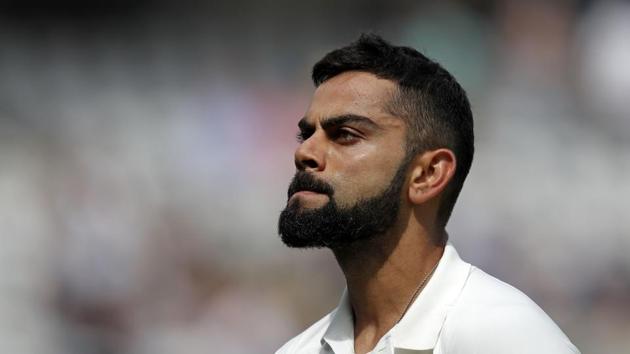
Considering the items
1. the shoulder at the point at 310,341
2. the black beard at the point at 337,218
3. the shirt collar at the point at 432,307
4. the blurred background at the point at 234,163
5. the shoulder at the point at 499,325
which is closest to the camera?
the shoulder at the point at 499,325

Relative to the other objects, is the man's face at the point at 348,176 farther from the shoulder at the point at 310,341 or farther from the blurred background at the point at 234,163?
the blurred background at the point at 234,163

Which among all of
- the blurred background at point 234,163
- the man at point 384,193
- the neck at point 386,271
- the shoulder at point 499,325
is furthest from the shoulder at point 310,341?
the blurred background at point 234,163

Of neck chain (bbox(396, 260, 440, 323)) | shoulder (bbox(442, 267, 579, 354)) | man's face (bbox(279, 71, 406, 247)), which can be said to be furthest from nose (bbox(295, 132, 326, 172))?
shoulder (bbox(442, 267, 579, 354))

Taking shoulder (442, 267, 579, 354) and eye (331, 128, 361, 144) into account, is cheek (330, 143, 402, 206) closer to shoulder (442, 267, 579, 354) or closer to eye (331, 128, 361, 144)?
eye (331, 128, 361, 144)

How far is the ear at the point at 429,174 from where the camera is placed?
7.19 ft

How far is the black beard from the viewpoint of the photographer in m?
2.13

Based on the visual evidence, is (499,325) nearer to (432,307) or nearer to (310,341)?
(432,307)

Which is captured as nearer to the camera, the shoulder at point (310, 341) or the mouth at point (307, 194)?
the mouth at point (307, 194)

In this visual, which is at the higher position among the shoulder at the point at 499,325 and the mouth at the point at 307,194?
the mouth at the point at 307,194

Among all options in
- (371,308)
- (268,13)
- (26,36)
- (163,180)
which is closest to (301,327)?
(163,180)

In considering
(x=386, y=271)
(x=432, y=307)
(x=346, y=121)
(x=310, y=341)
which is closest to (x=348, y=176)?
(x=346, y=121)

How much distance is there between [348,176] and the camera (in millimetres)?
2139

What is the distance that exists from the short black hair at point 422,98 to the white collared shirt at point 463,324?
0.73ft

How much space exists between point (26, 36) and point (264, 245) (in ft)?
5.77
